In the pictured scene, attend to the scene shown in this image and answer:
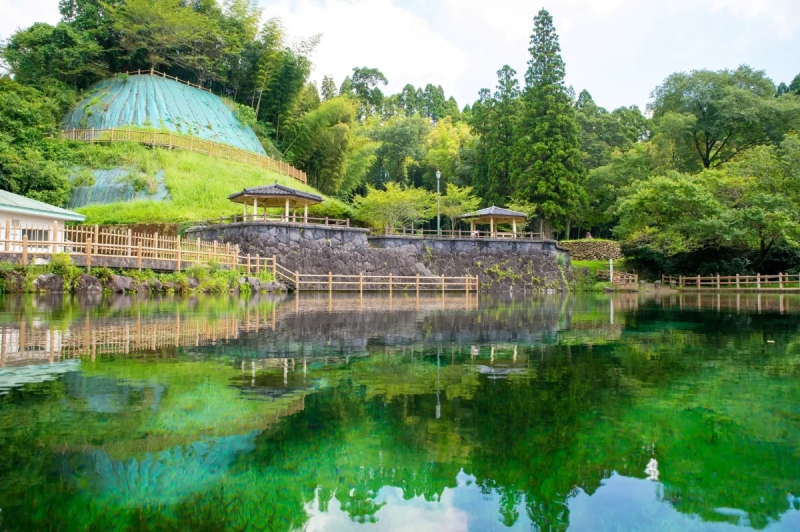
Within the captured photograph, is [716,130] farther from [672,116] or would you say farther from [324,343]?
[324,343]

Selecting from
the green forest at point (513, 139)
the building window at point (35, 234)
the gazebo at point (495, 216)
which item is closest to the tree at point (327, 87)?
the green forest at point (513, 139)

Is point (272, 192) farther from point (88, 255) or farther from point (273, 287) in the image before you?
point (88, 255)

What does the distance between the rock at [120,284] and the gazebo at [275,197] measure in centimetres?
882

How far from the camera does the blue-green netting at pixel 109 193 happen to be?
99.3 feet

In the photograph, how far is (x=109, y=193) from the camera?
100 feet

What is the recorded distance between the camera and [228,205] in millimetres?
30672

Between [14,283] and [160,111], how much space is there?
85.4ft

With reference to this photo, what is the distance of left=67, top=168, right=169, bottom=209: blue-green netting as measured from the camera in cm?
3027

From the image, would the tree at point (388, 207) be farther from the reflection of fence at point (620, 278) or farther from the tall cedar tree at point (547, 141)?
the reflection of fence at point (620, 278)

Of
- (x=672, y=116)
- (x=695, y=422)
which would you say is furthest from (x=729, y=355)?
(x=672, y=116)

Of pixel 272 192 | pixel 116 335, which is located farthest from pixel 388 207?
pixel 116 335

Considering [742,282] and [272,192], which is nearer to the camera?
[272,192]

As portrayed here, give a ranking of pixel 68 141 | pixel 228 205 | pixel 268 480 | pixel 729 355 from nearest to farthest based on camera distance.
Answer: pixel 268 480 < pixel 729 355 < pixel 228 205 < pixel 68 141

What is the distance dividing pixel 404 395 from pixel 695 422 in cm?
209
